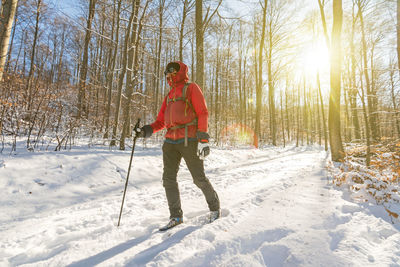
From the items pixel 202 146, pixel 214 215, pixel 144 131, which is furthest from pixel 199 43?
pixel 214 215

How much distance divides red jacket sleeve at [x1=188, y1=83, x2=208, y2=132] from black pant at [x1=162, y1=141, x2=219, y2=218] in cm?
26

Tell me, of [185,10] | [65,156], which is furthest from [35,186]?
[185,10]

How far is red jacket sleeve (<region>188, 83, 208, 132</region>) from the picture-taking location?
247 cm

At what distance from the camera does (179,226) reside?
2404mm

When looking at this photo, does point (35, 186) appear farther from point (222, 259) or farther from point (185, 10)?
point (185, 10)

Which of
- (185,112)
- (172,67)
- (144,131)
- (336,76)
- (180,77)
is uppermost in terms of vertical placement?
(336,76)

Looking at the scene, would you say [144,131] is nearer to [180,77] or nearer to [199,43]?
[180,77]

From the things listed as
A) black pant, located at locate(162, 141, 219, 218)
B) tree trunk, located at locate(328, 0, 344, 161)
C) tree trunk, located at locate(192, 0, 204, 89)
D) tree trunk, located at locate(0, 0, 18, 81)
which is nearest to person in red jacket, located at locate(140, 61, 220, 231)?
black pant, located at locate(162, 141, 219, 218)

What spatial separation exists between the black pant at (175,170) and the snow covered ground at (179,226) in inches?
10.6

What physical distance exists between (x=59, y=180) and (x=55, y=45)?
3239cm

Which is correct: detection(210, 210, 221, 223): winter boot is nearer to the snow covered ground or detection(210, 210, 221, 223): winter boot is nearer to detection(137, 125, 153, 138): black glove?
the snow covered ground

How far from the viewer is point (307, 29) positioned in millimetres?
19000

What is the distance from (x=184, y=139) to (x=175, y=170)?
477 mm

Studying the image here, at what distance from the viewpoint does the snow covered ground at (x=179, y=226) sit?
1705mm
